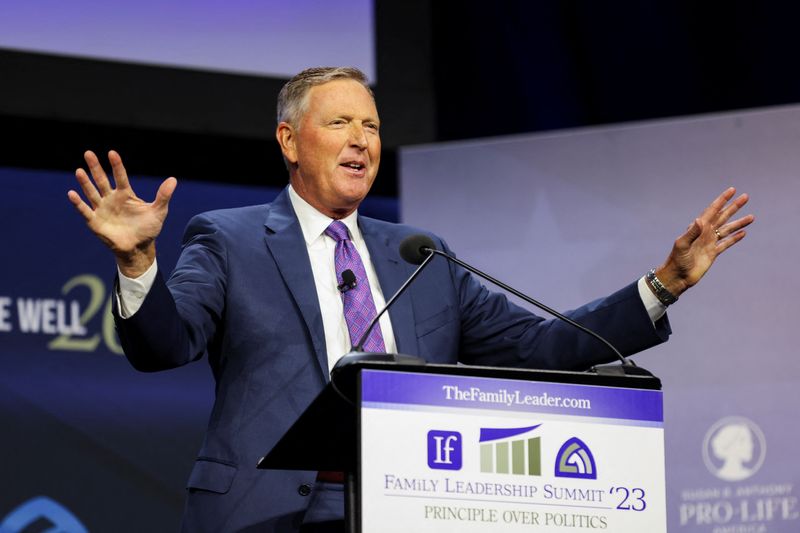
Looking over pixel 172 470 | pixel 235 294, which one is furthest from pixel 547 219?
pixel 235 294

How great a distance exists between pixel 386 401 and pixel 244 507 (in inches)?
22.6

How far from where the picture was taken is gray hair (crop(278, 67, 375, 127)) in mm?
2705

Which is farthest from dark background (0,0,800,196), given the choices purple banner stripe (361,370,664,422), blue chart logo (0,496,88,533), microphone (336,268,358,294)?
purple banner stripe (361,370,664,422)

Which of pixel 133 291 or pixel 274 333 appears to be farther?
pixel 274 333

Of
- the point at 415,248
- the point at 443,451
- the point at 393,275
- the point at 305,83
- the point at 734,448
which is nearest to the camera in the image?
the point at 443,451

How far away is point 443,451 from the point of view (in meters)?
1.79

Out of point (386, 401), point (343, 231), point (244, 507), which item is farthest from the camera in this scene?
point (343, 231)

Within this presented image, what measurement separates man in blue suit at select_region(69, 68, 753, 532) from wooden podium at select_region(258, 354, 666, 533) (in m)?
0.32

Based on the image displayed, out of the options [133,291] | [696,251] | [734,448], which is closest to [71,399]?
[734,448]

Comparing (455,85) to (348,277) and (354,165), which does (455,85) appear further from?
(348,277)

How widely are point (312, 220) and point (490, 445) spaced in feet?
3.09

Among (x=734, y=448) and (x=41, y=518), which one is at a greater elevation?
(x=734, y=448)

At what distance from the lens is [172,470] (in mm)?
4398

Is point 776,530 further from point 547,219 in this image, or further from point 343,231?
point 343,231
